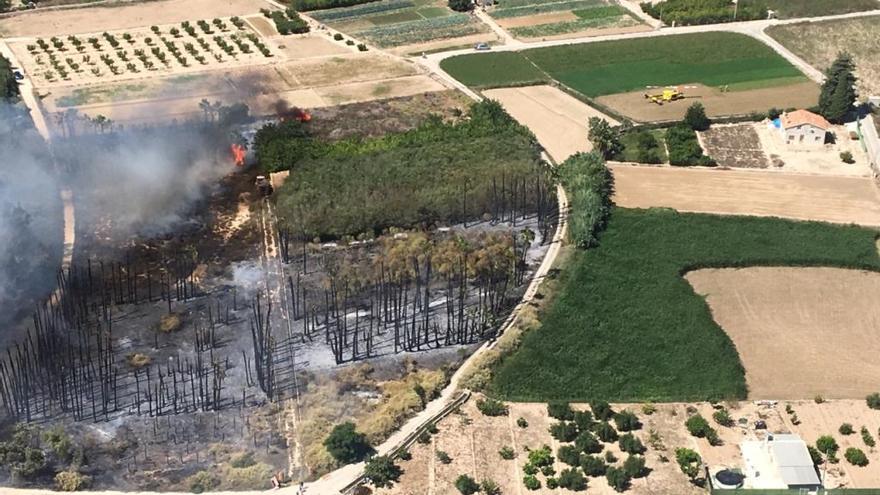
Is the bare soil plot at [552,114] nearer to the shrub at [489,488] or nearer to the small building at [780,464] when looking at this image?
the small building at [780,464]

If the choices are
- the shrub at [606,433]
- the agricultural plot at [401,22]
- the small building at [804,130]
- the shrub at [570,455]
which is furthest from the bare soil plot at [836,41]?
the shrub at [570,455]

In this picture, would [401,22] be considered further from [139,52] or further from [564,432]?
[564,432]

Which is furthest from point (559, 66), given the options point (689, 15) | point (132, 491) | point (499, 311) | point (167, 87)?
point (132, 491)

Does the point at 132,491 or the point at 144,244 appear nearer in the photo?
the point at 132,491

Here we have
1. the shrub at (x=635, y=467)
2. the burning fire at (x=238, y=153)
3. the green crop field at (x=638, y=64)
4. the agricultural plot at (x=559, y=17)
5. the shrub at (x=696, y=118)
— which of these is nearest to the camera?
the shrub at (x=635, y=467)

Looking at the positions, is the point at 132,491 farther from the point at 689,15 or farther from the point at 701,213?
the point at 689,15
